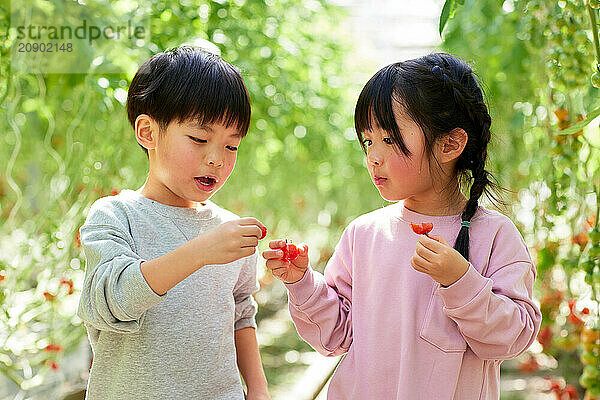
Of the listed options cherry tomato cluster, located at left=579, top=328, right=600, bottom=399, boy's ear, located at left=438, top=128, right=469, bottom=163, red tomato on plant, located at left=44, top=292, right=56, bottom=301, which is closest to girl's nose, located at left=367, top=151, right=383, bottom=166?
boy's ear, located at left=438, top=128, right=469, bottom=163

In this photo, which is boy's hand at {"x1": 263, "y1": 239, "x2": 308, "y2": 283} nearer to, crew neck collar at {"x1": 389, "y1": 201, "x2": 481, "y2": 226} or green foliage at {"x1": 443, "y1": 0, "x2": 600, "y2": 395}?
crew neck collar at {"x1": 389, "y1": 201, "x2": 481, "y2": 226}

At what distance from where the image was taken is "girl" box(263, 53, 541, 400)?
101cm

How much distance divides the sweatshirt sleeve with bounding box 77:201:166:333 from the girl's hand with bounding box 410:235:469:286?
371mm

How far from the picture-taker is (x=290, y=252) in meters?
1.07

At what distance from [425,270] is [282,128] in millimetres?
1268

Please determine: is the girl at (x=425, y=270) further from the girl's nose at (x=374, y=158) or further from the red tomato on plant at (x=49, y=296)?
the red tomato on plant at (x=49, y=296)

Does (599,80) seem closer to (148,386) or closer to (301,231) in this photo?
(148,386)

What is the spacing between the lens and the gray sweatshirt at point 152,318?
0.97 meters

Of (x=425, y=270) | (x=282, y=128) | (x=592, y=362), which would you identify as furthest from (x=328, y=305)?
(x=282, y=128)

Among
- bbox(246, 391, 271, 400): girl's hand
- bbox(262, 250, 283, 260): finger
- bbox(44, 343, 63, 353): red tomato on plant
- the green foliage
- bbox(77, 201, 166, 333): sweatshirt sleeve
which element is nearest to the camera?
bbox(77, 201, 166, 333): sweatshirt sleeve

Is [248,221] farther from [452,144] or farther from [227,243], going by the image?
[452,144]

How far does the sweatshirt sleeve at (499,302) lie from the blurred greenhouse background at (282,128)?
7.5 inches

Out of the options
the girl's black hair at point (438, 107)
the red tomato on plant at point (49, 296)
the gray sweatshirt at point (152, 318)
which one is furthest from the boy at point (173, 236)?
the red tomato on plant at point (49, 296)

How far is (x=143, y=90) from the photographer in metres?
1.11
